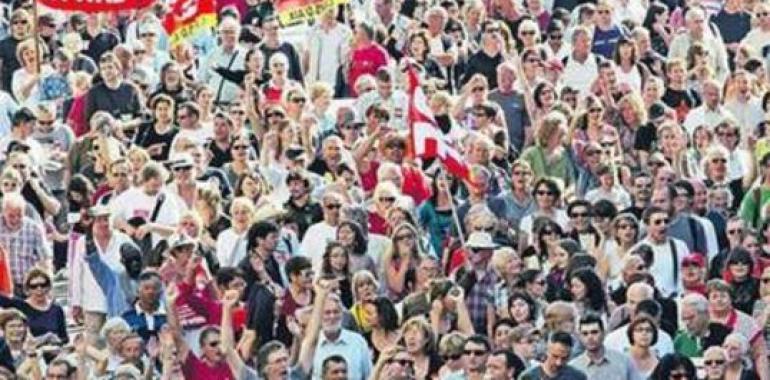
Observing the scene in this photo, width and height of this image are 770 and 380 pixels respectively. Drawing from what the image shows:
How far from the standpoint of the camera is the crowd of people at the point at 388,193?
2666 centimetres

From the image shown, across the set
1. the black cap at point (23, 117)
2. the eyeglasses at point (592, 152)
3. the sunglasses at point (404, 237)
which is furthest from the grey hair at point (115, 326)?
the black cap at point (23, 117)

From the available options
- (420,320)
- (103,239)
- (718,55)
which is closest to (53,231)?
(103,239)

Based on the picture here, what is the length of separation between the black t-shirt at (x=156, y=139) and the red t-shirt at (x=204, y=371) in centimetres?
562

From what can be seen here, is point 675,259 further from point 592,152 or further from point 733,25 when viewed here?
point 733,25

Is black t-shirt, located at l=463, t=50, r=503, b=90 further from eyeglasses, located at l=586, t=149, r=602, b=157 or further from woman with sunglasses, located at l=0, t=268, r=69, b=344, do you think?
woman with sunglasses, located at l=0, t=268, r=69, b=344

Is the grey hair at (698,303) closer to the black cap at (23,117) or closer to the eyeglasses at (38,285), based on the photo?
the eyeglasses at (38,285)

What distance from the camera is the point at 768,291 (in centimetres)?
2731

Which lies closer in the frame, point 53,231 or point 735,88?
point 53,231

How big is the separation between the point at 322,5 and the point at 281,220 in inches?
251

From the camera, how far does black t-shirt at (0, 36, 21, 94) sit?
34.8 meters

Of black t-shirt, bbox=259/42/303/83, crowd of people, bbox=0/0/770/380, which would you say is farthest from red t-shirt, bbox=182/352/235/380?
black t-shirt, bbox=259/42/303/83

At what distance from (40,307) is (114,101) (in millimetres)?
5668

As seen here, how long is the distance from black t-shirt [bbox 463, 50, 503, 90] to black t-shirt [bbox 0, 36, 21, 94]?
3.60 m

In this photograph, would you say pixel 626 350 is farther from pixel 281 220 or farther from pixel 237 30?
pixel 237 30
